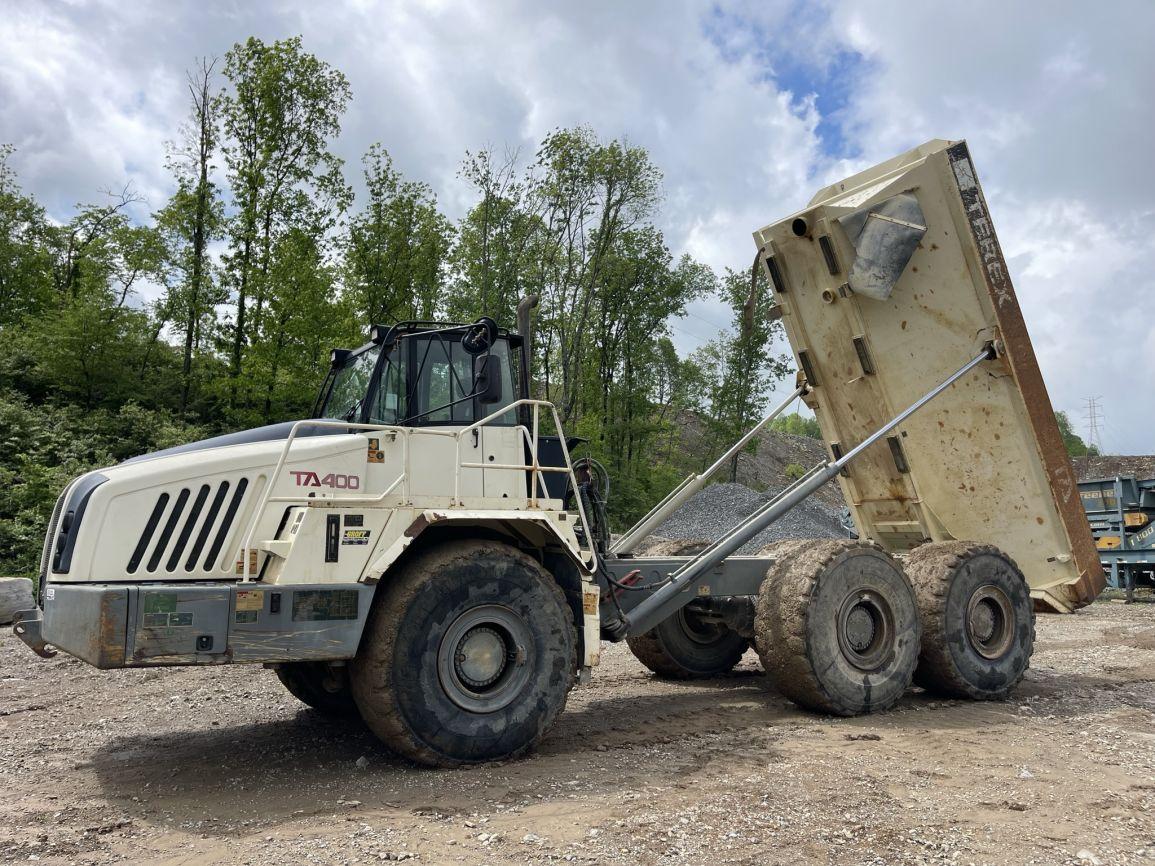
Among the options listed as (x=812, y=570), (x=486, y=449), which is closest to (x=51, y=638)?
(x=486, y=449)

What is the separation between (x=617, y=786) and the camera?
4.86 m

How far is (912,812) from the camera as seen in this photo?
4.43 meters

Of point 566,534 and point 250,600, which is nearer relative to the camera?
point 250,600

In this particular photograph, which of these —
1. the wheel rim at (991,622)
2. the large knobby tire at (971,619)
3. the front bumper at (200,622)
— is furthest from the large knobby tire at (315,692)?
the wheel rim at (991,622)

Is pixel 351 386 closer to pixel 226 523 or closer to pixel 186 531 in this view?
pixel 226 523

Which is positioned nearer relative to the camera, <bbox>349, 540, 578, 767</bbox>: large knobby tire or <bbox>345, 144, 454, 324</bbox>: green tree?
<bbox>349, 540, 578, 767</bbox>: large knobby tire

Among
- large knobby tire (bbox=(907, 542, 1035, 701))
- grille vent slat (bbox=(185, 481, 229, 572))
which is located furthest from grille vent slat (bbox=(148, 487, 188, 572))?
large knobby tire (bbox=(907, 542, 1035, 701))

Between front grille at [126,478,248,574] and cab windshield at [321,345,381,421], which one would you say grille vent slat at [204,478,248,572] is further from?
cab windshield at [321,345,381,421]

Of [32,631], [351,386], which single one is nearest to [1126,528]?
[351,386]

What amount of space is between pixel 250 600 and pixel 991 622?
5.85 metres

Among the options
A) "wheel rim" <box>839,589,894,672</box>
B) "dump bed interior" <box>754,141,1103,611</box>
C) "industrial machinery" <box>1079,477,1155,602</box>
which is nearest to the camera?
"wheel rim" <box>839,589,894,672</box>

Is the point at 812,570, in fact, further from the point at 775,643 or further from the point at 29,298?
the point at 29,298

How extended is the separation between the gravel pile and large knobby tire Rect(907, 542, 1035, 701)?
406 inches

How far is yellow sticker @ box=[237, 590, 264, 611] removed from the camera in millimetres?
4711
